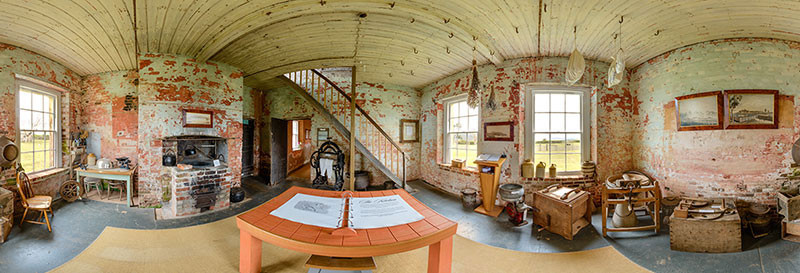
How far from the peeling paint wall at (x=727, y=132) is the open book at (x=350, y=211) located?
5.25 meters

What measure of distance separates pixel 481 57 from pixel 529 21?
4.18 ft

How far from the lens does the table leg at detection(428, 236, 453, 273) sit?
165 centimetres

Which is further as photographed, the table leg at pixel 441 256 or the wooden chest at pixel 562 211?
the wooden chest at pixel 562 211

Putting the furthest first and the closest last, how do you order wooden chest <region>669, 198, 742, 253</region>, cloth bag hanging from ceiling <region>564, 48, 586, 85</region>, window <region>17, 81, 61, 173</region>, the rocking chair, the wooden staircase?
the wooden staircase < the rocking chair < window <region>17, 81, 61, 173</region> < cloth bag hanging from ceiling <region>564, 48, 586, 85</region> < wooden chest <region>669, 198, 742, 253</region>

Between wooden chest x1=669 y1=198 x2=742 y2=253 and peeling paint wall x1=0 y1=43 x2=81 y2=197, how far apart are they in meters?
10.2

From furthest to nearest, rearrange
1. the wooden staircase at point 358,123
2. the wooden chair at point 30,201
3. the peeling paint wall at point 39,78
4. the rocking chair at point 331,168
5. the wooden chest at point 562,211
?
the wooden staircase at point 358,123 < the rocking chair at point 331,168 < the peeling paint wall at point 39,78 < the wooden chair at point 30,201 < the wooden chest at point 562,211

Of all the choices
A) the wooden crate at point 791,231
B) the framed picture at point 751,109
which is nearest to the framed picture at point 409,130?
the framed picture at point 751,109

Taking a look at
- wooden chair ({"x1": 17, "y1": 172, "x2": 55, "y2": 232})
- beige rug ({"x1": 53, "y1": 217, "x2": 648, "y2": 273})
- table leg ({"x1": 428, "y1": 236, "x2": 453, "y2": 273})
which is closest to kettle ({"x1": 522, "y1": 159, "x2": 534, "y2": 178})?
beige rug ({"x1": 53, "y1": 217, "x2": 648, "y2": 273})

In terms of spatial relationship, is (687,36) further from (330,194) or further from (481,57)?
(330,194)

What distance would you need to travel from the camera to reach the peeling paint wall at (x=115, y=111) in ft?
16.8

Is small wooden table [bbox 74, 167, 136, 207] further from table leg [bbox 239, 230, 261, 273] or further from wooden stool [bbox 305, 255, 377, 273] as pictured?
wooden stool [bbox 305, 255, 377, 273]

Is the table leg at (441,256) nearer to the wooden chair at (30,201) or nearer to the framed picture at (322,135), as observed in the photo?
the framed picture at (322,135)

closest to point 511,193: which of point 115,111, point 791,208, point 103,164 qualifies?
point 791,208

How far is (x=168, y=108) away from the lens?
4285 millimetres
